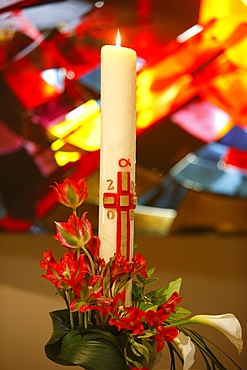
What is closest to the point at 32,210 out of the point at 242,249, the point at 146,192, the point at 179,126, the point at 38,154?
the point at 38,154

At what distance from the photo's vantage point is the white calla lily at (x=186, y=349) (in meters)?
0.45

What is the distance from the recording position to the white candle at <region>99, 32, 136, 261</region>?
1.56 feet

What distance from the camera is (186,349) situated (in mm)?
452

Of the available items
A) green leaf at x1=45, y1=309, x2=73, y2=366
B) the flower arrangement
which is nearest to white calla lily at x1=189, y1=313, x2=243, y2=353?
the flower arrangement

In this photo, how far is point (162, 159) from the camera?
1140 mm

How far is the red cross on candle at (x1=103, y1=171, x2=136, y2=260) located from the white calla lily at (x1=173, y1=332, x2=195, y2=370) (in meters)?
0.08

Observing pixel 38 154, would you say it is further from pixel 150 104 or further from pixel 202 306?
pixel 202 306

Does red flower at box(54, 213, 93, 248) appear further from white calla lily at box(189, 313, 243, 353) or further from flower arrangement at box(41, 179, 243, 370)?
white calla lily at box(189, 313, 243, 353)

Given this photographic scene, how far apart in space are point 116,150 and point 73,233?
0.08 metres

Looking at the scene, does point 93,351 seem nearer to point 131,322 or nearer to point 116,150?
point 131,322

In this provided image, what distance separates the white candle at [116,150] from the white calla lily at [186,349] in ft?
0.26

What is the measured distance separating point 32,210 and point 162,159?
0.92ft

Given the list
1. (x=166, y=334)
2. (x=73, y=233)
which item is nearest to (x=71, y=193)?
(x=73, y=233)

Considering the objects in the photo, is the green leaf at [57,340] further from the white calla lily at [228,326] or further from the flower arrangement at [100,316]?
the white calla lily at [228,326]
